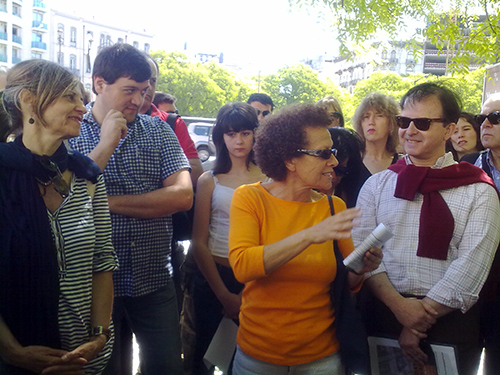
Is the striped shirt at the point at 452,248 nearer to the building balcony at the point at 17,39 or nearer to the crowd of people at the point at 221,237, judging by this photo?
the crowd of people at the point at 221,237

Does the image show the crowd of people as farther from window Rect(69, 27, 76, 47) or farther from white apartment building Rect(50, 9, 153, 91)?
window Rect(69, 27, 76, 47)

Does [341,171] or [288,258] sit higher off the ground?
[341,171]

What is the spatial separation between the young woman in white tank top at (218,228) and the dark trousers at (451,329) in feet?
2.76

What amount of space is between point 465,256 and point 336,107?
2.60 m

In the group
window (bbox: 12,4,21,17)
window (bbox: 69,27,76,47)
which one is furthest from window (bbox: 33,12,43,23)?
window (bbox: 69,27,76,47)

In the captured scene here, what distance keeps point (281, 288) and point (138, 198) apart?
937mm

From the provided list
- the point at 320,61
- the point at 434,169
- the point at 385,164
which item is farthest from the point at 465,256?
the point at 320,61

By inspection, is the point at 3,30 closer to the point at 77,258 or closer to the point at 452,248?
the point at 77,258

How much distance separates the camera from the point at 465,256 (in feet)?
8.32

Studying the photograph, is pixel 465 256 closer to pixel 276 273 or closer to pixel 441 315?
pixel 441 315

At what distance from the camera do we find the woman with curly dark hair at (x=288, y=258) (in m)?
2.23

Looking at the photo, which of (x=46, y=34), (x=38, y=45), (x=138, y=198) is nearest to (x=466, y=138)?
(x=138, y=198)

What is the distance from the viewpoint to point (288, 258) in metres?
2.11

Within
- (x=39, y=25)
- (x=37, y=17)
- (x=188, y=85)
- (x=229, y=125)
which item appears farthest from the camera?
(x=37, y=17)
